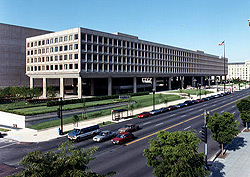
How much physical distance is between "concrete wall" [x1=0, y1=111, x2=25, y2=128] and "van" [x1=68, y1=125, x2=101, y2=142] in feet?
49.7

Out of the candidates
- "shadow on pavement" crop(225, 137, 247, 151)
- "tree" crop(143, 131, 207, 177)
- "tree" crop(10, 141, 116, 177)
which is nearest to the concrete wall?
"tree" crop(143, 131, 207, 177)

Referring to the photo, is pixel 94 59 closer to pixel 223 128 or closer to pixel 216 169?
pixel 223 128

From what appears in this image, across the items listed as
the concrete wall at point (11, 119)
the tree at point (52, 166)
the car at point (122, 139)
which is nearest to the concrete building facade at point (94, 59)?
the concrete wall at point (11, 119)

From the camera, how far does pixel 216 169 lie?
66.7 ft

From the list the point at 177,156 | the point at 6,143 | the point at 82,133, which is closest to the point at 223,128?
the point at 177,156

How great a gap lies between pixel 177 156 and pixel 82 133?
2136 cm

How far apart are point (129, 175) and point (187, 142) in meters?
7.18

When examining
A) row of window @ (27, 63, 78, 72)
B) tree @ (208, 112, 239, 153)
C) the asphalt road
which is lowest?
the asphalt road

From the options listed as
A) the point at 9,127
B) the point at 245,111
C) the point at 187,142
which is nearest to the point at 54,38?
the point at 9,127

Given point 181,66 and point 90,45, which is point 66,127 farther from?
point 181,66

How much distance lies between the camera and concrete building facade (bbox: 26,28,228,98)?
73062 millimetres

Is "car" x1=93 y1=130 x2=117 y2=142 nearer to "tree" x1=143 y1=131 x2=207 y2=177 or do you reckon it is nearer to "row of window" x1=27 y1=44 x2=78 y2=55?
"tree" x1=143 y1=131 x2=207 y2=177

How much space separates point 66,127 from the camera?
41.2 metres

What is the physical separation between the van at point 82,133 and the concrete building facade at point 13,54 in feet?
241
